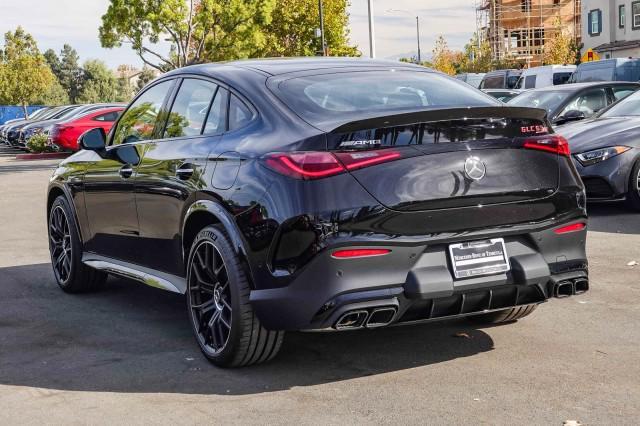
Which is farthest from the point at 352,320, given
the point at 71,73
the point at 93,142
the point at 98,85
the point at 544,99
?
the point at 71,73

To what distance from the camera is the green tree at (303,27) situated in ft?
178

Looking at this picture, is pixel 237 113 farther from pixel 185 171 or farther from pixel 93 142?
pixel 93 142

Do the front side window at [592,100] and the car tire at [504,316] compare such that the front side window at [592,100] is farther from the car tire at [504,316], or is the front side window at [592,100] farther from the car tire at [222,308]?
the car tire at [222,308]

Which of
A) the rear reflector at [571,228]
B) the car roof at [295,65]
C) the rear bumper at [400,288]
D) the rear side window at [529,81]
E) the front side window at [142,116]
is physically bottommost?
the rear side window at [529,81]

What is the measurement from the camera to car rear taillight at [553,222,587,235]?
201 inches

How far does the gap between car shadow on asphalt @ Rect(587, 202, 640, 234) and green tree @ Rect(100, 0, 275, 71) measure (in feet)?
80.1

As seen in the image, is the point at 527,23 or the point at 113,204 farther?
the point at 527,23

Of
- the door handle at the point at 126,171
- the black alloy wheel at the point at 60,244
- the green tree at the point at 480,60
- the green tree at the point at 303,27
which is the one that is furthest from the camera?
the green tree at the point at 480,60

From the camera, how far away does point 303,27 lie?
179ft

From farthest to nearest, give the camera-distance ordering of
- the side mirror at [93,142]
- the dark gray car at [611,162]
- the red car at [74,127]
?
the red car at [74,127] → the dark gray car at [611,162] → the side mirror at [93,142]

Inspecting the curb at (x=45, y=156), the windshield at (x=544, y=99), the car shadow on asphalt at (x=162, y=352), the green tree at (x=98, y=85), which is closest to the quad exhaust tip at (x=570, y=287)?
the car shadow on asphalt at (x=162, y=352)

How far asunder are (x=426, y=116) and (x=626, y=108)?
8.03 metres

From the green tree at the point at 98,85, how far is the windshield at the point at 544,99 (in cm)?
11070

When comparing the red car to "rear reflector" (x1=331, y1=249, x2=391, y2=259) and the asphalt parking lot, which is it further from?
"rear reflector" (x1=331, y1=249, x2=391, y2=259)
